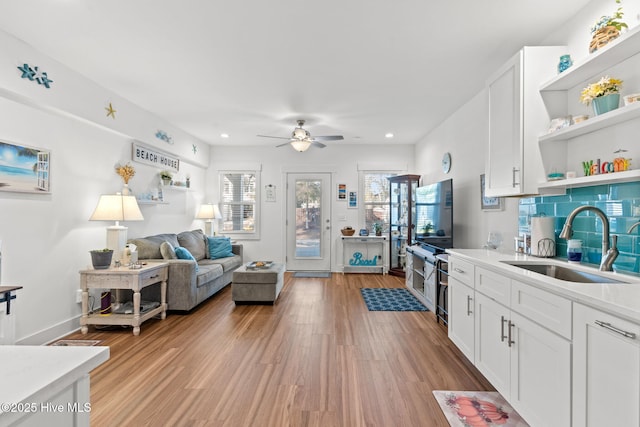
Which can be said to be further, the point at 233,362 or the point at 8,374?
the point at 233,362

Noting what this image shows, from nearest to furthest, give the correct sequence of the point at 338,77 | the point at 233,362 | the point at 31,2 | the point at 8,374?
1. the point at 8,374
2. the point at 31,2
3. the point at 233,362
4. the point at 338,77

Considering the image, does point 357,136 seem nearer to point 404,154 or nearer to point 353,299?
point 404,154

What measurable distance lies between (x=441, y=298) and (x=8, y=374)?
3531 millimetres

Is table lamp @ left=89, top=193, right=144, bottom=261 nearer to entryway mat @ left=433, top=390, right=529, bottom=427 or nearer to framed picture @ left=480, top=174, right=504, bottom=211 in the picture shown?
entryway mat @ left=433, top=390, right=529, bottom=427

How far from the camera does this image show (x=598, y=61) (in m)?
1.84

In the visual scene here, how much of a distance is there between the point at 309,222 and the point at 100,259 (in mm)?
3936

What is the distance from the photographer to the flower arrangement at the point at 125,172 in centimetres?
386

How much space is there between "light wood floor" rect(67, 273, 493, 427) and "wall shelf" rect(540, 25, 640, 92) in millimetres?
2227

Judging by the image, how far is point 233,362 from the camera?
2596 millimetres

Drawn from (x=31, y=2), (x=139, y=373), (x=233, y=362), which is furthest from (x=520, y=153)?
(x=31, y=2)

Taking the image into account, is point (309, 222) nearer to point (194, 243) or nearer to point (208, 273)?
point (194, 243)

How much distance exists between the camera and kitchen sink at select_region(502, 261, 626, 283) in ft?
5.66

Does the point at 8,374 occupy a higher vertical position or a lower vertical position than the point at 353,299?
higher

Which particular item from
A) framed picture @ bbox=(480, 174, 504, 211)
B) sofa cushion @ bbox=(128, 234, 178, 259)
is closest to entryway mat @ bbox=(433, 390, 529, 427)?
framed picture @ bbox=(480, 174, 504, 211)
